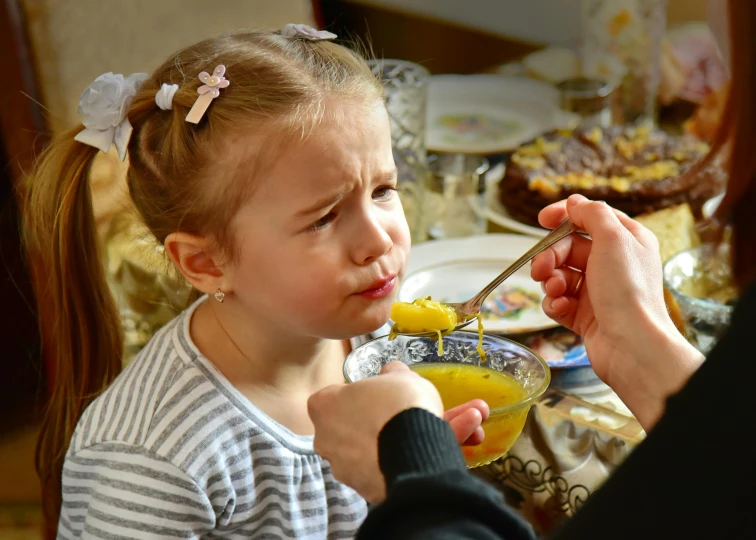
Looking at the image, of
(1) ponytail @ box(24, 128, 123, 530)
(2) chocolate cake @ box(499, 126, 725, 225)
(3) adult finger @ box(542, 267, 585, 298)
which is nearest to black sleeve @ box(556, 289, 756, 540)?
(3) adult finger @ box(542, 267, 585, 298)

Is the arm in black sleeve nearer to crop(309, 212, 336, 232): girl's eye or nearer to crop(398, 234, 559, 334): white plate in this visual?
crop(309, 212, 336, 232): girl's eye

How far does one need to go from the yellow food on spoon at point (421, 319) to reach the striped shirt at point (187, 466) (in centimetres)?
19

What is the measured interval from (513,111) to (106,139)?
1.29m

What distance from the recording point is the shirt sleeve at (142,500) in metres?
0.97

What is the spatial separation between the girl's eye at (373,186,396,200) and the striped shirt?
0.29m

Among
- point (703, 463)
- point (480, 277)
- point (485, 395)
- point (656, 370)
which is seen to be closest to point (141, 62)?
point (480, 277)

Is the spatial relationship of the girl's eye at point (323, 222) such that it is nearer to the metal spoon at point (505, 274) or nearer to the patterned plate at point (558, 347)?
the metal spoon at point (505, 274)

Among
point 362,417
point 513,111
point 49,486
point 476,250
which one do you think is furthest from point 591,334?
point 513,111

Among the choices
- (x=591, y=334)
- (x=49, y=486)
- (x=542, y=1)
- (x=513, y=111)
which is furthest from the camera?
(x=542, y=1)

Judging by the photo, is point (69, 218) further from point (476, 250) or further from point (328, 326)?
point (476, 250)

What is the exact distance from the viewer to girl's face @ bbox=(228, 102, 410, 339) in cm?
97

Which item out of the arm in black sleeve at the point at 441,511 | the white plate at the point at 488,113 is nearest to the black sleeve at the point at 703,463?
the arm in black sleeve at the point at 441,511

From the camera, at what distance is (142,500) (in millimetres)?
974

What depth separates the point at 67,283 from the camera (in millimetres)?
1146
